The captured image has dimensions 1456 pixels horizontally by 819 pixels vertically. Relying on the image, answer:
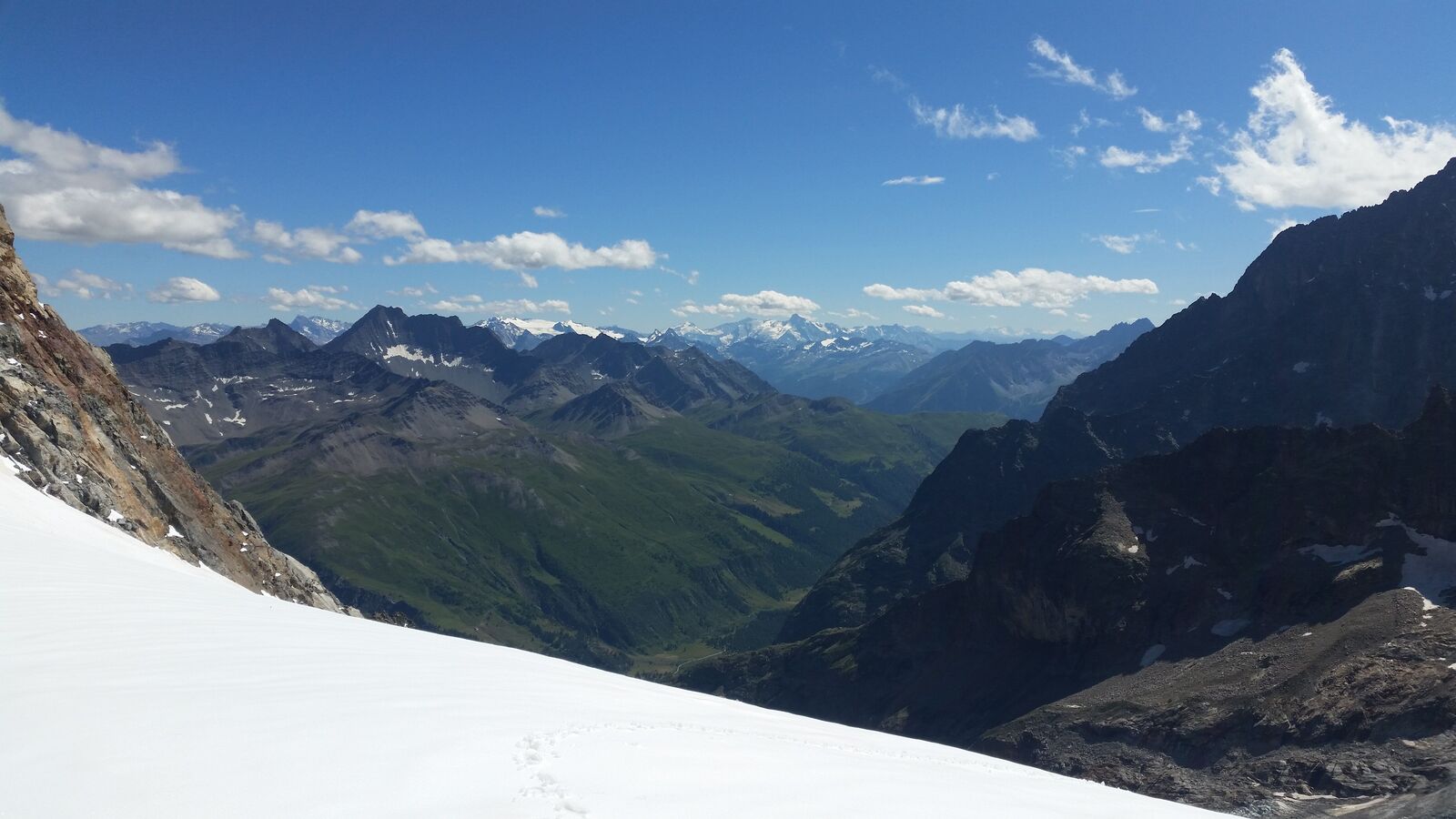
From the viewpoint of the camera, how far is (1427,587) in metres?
74.6

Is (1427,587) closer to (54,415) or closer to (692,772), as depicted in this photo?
(692,772)

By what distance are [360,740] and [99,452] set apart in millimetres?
52848

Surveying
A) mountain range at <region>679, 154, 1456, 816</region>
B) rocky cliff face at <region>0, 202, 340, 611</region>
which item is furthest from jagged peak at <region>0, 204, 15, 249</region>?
mountain range at <region>679, 154, 1456, 816</region>

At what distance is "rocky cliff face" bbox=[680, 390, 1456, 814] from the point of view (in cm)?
5994

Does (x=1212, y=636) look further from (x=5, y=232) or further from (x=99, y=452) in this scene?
(x=5, y=232)

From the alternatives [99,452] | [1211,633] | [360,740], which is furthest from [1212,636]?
[99,452]

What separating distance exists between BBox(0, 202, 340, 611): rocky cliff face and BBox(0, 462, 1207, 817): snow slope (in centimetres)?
2240

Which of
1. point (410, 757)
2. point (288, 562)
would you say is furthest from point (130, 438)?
point (410, 757)

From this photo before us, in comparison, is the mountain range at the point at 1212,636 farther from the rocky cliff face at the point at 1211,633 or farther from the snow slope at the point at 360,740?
the snow slope at the point at 360,740

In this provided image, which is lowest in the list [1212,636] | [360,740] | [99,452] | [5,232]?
[1212,636]

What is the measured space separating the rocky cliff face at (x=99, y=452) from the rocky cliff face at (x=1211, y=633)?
74.8 metres

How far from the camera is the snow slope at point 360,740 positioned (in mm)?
13086

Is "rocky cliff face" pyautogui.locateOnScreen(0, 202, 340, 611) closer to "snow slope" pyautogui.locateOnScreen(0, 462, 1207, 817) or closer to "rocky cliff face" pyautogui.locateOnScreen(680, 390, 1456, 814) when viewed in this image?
"snow slope" pyautogui.locateOnScreen(0, 462, 1207, 817)

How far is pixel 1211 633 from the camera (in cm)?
9156
